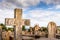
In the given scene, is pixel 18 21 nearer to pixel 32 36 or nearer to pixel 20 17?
pixel 20 17

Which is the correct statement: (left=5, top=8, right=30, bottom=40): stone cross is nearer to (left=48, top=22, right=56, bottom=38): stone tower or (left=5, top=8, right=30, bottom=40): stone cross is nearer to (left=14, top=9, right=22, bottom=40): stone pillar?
(left=14, top=9, right=22, bottom=40): stone pillar

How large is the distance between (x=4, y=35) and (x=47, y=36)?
10.9 ft

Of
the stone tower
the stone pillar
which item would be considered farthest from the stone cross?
the stone tower

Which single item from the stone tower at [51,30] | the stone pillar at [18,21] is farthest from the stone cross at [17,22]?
the stone tower at [51,30]

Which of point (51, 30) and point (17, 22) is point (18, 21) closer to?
point (17, 22)

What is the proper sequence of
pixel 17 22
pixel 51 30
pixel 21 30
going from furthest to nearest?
pixel 17 22, pixel 21 30, pixel 51 30

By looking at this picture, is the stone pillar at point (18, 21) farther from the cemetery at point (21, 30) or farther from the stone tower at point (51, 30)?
the stone tower at point (51, 30)

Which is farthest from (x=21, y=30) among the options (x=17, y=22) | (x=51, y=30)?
(x=51, y=30)

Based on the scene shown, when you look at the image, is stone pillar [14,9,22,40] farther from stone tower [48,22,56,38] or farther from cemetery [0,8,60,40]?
stone tower [48,22,56,38]

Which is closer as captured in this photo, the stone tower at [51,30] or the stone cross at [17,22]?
the stone tower at [51,30]

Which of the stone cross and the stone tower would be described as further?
the stone cross

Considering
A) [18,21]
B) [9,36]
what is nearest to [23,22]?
[18,21]

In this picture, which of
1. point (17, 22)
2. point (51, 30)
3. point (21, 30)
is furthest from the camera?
point (17, 22)

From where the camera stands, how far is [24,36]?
7445 mm
